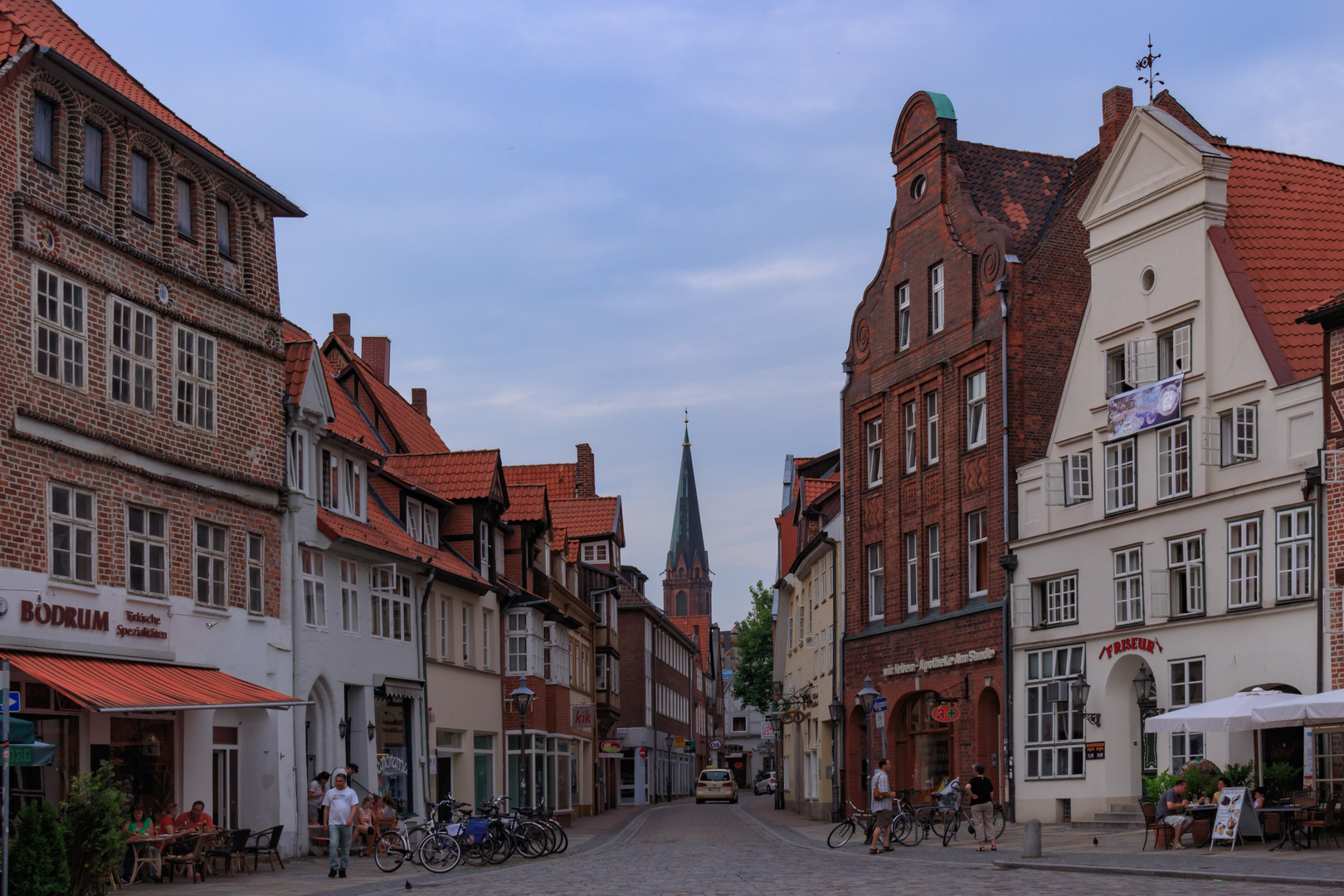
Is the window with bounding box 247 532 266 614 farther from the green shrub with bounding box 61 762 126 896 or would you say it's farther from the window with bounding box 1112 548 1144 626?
the window with bounding box 1112 548 1144 626

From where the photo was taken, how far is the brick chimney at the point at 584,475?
7619cm

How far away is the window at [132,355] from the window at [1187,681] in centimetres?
1941

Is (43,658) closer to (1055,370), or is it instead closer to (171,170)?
(171,170)

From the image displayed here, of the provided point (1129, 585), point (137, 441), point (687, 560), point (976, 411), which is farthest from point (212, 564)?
point (687, 560)

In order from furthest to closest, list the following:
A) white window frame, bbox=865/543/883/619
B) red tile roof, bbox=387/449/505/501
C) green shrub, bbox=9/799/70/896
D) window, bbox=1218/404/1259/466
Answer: white window frame, bbox=865/543/883/619 → red tile roof, bbox=387/449/505/501 → window, bbox=1218/404/1259/466 → green shrub, bbox=9/799/70/896

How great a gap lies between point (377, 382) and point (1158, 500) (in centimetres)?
2355

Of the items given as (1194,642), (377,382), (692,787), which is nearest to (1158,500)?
(1194,642)

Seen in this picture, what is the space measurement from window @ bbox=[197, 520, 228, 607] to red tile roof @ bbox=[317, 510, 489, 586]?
3.24 m

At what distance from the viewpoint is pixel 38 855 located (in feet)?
Answer: 56.2

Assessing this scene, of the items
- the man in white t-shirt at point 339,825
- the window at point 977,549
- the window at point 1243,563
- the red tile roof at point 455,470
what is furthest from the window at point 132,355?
the window at point 977,549

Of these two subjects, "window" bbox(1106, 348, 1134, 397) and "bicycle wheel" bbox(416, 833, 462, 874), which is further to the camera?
"window" bbox(1106, 348, 1134, 397)

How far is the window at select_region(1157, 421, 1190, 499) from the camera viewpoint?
102ft

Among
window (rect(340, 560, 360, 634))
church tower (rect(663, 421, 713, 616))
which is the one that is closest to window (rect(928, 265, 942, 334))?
window (rect(340, 560, 360, 634))

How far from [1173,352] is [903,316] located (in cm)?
1193
